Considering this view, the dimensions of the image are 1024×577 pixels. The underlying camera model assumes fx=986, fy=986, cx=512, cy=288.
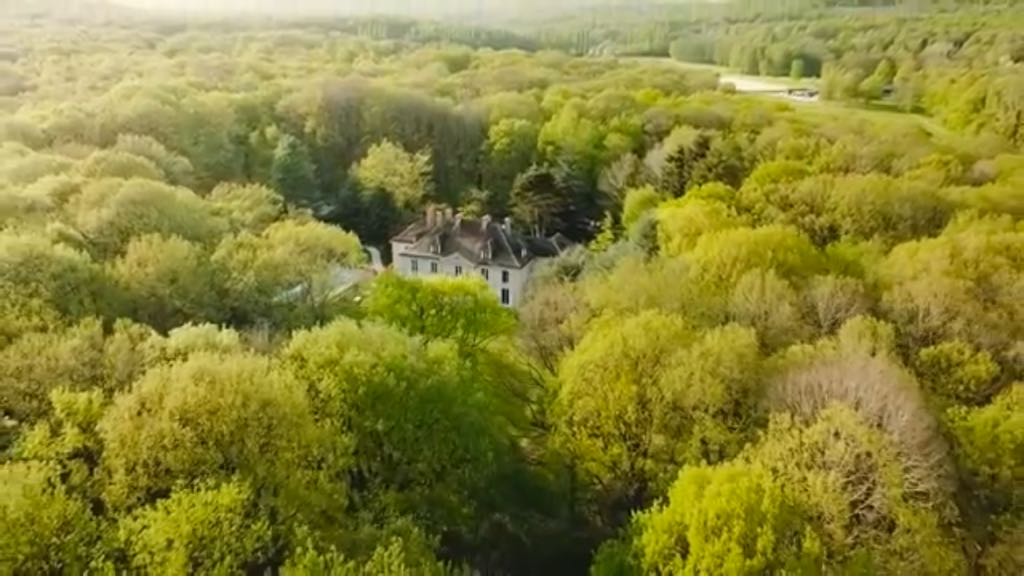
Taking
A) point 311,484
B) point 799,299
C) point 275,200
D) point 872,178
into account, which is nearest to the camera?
point 311,484

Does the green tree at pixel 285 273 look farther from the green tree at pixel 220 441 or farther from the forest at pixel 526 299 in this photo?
the green tree at pixel 220 441

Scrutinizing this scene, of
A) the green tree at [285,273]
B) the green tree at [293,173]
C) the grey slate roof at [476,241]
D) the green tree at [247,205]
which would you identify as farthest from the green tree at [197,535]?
the green tree at [293,173]

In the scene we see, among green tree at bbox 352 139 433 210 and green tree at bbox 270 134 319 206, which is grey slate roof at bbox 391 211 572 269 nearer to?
green tree at bbox 352 139 433 210

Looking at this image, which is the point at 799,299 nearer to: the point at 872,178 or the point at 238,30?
the point at 872,178

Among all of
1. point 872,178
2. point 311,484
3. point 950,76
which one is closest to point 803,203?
point 872,178

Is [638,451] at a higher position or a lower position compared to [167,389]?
lower

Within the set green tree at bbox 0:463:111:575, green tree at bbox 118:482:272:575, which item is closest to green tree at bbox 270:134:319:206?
green tree at bbox 0:463:111:575

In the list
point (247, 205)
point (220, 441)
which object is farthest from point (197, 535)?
point (247, 205)
